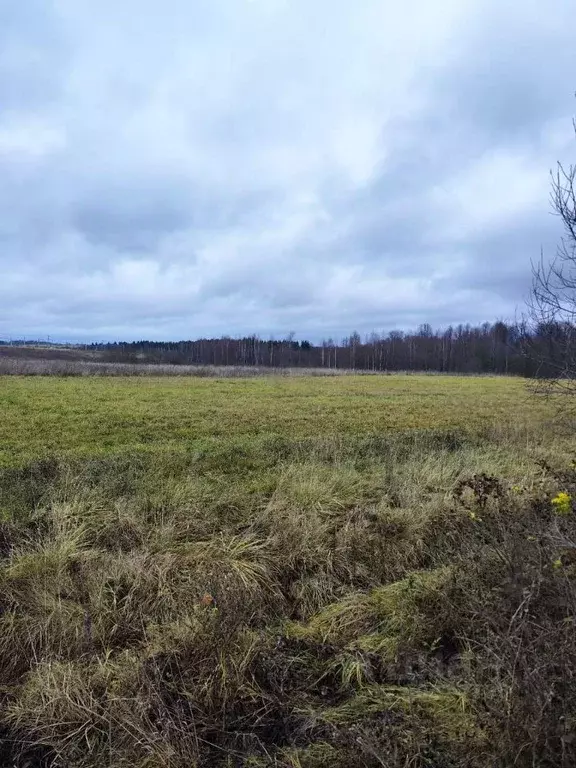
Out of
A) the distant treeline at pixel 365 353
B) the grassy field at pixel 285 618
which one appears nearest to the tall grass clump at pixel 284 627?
the grassy field at pixel 285 618

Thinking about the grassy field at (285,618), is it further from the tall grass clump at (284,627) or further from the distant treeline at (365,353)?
the distant treeline at (365,353)

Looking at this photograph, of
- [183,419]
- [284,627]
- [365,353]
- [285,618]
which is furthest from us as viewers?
[365,353]

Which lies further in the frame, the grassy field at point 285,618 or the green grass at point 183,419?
the green grass at point 183,419

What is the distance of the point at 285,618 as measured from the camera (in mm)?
4281

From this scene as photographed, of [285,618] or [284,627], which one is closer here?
[284,627]

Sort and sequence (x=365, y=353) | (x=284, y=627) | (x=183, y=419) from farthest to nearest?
(x=365, y=353), (x=183, y=419), (x=284, y=627)

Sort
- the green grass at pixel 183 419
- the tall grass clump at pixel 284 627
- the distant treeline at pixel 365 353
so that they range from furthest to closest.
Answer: the distant treeline at pixel 365 353 → the green grass at pixel 183 419 → the tall grass clump at pixel 284 627

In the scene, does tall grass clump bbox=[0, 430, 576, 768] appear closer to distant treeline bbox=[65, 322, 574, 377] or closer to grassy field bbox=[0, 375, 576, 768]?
grassy field bbox=[0, 375, 576, 768]

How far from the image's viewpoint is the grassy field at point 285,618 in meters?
2.66

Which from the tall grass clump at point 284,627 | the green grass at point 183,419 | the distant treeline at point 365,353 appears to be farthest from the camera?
the distant treeline at point 365,353

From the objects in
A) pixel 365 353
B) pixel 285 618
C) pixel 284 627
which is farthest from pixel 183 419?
pixel 365 353

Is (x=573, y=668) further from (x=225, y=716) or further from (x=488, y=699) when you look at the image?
(x=225, y=716)

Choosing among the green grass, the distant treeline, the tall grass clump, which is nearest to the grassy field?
the tall grass clump

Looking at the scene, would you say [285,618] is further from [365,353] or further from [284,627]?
[365,353]
